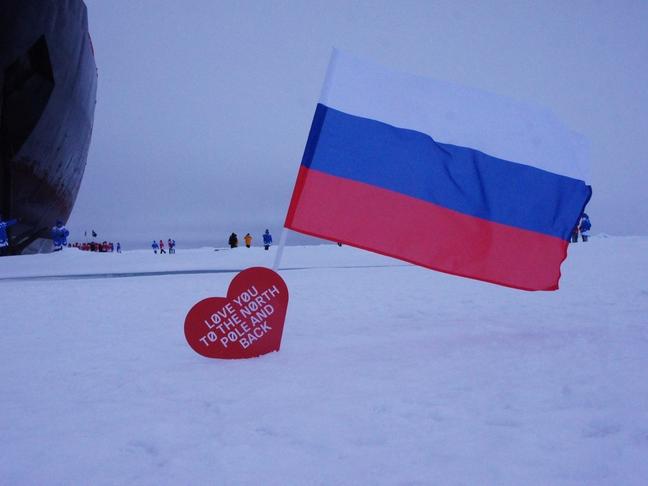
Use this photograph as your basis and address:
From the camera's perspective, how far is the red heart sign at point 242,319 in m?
4.01

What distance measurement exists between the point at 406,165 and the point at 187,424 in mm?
3033

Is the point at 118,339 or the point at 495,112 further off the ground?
the point at 495,112

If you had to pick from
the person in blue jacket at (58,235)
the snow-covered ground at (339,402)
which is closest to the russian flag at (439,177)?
the snow-covered ground at (339,402)

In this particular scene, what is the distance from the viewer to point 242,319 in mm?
4086

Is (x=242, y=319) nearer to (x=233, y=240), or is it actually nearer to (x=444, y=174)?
(x=444, y=174)

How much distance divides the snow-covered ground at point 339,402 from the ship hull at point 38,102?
1334 cm

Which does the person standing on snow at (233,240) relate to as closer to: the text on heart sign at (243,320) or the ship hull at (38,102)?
the ship hull at (38,102)

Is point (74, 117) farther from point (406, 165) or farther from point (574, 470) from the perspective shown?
point (574, 470)

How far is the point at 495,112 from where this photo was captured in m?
4.68

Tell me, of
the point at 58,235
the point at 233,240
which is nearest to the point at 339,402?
the point at 58,235

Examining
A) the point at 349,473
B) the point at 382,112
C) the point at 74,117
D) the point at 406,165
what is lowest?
the point at 349,473

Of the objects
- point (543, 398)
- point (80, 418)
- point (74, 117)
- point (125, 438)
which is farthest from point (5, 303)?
point (74, 117)

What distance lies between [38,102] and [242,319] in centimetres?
1710

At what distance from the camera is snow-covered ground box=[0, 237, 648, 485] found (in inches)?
82.5
